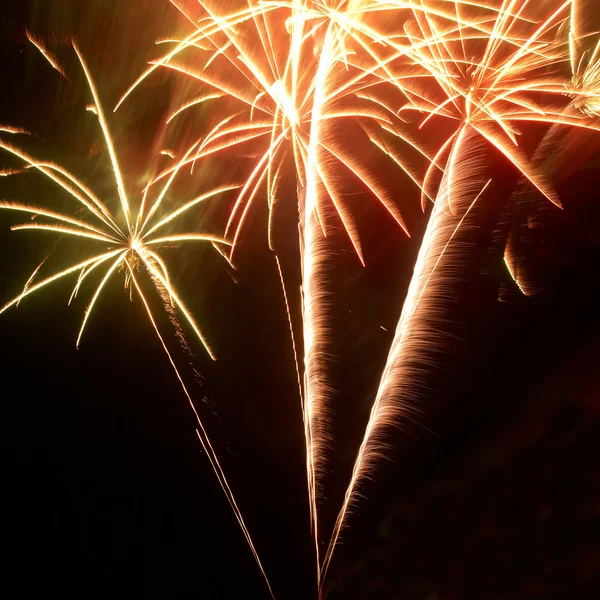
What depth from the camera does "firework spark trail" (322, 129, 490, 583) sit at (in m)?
2.20

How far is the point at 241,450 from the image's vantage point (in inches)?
108

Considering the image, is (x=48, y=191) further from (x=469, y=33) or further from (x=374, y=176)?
(x=469, y=33)

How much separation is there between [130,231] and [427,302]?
1514mm

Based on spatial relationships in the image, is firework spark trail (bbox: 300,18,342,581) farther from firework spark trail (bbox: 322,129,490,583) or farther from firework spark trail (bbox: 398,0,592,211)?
firework spark trail (bbox: 398,0,592,211)

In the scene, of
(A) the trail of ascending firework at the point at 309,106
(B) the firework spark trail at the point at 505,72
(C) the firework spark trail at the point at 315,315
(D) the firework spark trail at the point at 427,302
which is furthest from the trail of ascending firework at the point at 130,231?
(B) the firework spark trail at the point at 505,72

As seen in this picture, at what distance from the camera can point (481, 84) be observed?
2.07 m

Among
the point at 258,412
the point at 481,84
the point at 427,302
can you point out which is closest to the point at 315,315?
the point at 427,302

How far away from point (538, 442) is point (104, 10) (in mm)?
2957

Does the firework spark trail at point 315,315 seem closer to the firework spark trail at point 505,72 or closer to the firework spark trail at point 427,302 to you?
the firework spark trail at point 427,302

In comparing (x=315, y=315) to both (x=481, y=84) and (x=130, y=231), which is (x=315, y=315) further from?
(x=481, y=84)

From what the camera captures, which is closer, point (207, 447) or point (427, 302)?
point (427, 302)

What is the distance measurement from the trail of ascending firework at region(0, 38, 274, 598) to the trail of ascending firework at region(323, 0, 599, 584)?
101 centimetres

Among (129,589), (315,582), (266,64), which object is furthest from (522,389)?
(129,589)

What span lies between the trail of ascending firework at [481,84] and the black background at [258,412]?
164mm
